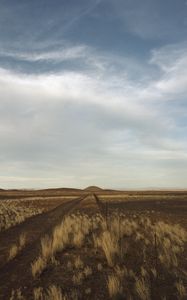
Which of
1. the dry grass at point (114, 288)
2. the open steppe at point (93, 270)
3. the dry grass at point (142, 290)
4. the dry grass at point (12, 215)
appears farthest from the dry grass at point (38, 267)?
the dry grass at point (12, 215)

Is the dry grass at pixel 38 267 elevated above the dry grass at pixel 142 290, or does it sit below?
above

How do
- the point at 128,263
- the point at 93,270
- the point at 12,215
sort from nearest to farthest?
the point at 93,270 → the point at 128,263 → the point at 12,215

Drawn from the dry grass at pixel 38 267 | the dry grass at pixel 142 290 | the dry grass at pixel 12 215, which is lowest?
the dry grass at pixel 142 290

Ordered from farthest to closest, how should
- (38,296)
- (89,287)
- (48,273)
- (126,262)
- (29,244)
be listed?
(29,244), (126,262), (48,273), (89,287), (38,296)

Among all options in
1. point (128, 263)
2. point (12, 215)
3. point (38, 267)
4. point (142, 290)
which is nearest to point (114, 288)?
point (142, 290)

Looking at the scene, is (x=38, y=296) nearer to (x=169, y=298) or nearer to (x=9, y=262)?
(x=169, y=298)

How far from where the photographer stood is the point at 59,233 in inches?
681

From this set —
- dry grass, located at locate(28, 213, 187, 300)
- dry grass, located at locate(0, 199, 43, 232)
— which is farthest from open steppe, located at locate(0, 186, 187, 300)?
dry grass, located at locate(0, 199, 43, 232)

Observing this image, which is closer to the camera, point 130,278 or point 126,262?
point 130,278

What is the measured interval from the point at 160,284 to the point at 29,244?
791 centimetres

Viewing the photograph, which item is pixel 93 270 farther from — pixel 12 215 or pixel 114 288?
pixel 12 215

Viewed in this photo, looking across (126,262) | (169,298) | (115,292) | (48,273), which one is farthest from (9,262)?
(169,298)

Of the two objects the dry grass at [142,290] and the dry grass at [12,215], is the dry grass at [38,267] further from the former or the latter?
the dry grass at [12,215]

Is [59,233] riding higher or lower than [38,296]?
higher
